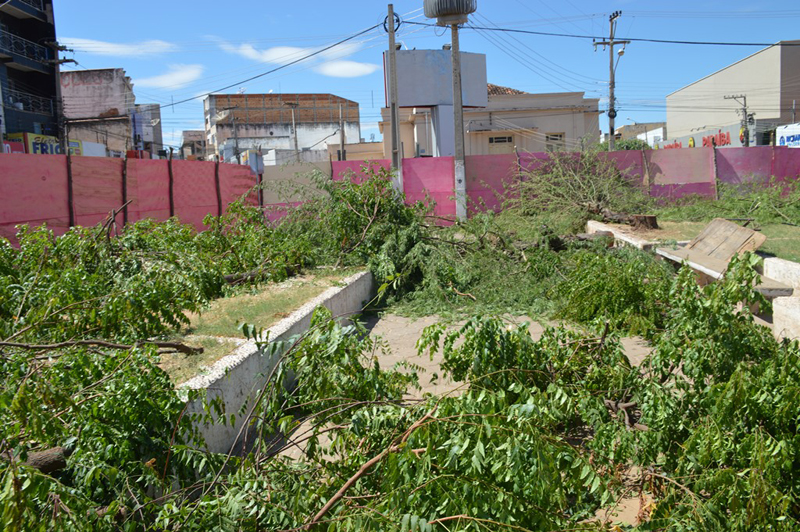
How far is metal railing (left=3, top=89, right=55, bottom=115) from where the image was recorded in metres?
29.9

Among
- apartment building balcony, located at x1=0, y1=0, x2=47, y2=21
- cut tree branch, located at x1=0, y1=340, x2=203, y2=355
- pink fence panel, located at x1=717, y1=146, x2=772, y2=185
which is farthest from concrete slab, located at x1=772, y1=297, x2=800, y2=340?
apartment building balcony, located at x1=0, y1=0, x2=47, y2=21

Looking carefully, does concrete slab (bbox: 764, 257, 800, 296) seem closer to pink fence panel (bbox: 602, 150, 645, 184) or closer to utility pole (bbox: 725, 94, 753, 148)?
pink fence panel (bbox: 602, 150, 645, 184)

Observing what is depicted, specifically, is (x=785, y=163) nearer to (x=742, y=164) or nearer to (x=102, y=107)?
(x=742, y=164)

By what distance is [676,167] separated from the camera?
1933cm

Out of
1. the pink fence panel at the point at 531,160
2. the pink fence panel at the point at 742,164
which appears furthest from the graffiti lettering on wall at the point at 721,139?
the pink fence panel at the point at 531,160

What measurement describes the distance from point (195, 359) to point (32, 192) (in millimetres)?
7199

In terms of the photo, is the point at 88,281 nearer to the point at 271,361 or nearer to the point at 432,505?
the point at 271,361

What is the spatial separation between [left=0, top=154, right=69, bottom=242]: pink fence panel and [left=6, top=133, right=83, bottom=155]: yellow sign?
19.4m

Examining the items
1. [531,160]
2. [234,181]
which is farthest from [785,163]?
[234,181]

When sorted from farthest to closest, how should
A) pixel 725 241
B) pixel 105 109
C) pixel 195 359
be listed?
pixel 105 109 → pixel 725 241 → pixel 195 359

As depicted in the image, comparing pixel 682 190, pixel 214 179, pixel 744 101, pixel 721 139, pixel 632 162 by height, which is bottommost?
pixel 682 190

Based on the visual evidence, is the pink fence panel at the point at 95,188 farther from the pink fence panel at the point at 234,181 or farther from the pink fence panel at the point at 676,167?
the pink fence panel at the point at 676,167

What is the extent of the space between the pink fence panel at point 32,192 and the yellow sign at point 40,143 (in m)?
19.4

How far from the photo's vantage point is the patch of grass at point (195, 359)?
4.37 meters
